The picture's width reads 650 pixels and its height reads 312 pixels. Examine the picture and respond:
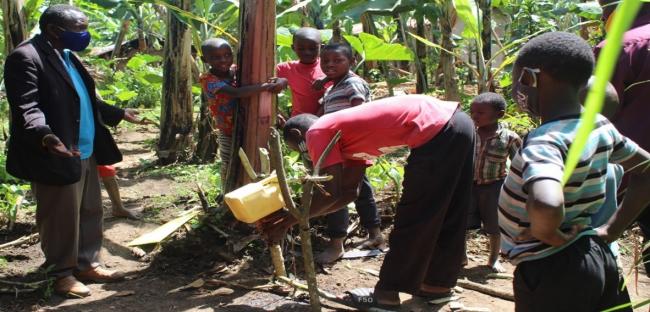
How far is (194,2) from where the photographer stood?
705 cm

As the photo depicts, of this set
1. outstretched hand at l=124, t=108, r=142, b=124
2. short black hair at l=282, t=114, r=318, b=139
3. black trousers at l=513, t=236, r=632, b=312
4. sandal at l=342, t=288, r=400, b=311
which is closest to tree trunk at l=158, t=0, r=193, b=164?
outstretched hand at l=124, t=108, r=142, b=124

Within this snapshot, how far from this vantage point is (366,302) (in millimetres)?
3533

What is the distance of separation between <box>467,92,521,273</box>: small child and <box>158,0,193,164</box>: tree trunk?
3.73 m

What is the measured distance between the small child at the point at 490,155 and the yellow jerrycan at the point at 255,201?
156 centimetres

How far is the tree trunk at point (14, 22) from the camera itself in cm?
506

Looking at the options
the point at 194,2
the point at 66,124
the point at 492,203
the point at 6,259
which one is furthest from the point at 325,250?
the point at 194,2

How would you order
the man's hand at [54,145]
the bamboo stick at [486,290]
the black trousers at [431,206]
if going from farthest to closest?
the bamboo stick at [486,290] → the man's hand at [54,145] → the black trousers at [431,206]

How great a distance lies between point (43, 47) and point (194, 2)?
11.6 ft

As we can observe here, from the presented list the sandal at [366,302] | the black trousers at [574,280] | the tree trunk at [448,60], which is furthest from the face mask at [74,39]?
the tree trunk at [448,60]

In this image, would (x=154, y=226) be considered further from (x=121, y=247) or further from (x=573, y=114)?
(x=573, y=114)

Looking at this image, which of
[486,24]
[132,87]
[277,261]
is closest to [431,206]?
[277,261]

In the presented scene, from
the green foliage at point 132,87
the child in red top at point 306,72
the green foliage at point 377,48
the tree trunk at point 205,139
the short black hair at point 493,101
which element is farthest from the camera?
the green foliage at point 132,87

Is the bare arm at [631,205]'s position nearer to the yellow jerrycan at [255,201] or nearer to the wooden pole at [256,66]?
the yellow jerrycan at [255,201]

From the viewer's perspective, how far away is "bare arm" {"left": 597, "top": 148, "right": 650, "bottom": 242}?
207cm
